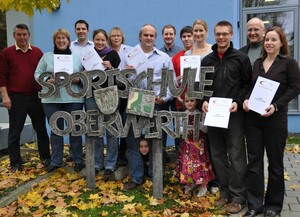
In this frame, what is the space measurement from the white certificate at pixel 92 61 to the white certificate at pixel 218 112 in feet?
4.81

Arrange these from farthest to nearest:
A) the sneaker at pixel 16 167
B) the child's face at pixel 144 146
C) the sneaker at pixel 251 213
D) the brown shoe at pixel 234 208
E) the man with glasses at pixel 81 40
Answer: the sneaker at pixel 16 167
the man with glasses at pixel 81 40
the child's face at pixel 144 146
the brown shoe at pixel 234 208
the sneaker at pixel 251 213

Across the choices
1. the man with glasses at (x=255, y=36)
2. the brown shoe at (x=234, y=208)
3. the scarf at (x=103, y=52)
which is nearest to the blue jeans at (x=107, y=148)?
the scarf at (x=103, y=52)

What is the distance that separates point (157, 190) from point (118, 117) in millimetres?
1020

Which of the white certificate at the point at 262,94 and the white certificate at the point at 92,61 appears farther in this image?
the white certificate at the point at 92,61

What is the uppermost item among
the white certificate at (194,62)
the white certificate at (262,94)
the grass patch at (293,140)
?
the white certificate at (194,62)

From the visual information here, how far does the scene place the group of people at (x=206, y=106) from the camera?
3713 millimetres

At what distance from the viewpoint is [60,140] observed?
5.05 m

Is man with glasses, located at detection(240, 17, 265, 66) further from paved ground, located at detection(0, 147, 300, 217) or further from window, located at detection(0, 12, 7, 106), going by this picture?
window, located at detection(0, 12, 7, 106)

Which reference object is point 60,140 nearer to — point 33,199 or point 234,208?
point 33,199

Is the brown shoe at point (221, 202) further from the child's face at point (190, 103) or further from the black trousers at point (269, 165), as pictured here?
the child's face at point (190, 103)

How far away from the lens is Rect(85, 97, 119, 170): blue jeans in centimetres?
460

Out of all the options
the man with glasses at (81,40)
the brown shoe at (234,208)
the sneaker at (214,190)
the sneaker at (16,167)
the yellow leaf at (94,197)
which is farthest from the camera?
the sneaker at (16,167)

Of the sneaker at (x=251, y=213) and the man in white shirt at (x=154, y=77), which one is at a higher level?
the man in white shirt at (x=154, y=77)

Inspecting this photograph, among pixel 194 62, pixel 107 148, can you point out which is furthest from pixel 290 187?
pixel 107 148
